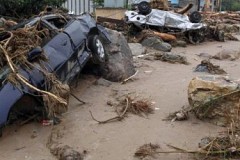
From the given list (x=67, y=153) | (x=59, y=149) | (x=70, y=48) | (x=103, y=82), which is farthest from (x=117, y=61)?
→ (x=67, y=153)

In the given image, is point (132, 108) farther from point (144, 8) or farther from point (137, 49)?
point (144, 8)

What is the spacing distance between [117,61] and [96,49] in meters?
0.87

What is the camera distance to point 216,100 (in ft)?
20.3

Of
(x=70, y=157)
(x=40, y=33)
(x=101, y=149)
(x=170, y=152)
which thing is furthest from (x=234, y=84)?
(x=40, y=33)

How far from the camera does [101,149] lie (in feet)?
17.6

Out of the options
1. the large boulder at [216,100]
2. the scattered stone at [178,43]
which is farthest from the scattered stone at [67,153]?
the scattered stone at [178,43]

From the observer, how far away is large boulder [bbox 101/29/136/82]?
9.12m

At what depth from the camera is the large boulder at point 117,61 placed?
29.9 feet

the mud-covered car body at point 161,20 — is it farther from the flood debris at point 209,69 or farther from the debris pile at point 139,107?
the debris pile at point 139,107

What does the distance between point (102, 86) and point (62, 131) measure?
2753mm

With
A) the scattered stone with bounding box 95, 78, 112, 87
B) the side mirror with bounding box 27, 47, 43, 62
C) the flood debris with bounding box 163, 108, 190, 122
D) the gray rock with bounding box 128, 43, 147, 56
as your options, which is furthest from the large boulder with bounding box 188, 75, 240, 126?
the gray rock with bounding box 128, 43, 147, 56

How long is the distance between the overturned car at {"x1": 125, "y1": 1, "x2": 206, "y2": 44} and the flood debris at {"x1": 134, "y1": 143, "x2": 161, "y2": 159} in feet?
38.3

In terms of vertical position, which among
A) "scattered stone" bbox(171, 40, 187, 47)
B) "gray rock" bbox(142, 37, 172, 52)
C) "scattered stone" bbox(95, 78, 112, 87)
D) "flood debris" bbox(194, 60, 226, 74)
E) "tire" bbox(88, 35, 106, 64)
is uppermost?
"tire" bbox(88, 35, 106, 64)

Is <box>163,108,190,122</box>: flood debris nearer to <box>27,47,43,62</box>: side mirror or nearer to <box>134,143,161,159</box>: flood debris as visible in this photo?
<box>134,143,161,159</box>: flood debris
